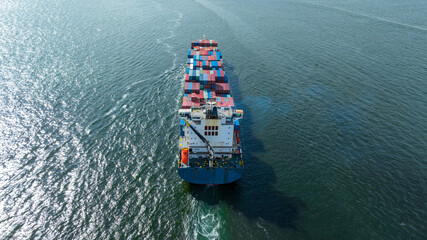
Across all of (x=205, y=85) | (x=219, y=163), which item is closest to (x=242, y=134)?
(x=205, y=85)

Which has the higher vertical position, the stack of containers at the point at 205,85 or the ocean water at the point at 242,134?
the stack of containers at the point at 205,85

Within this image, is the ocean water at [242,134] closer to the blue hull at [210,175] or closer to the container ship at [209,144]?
the blue hull at [210,175]

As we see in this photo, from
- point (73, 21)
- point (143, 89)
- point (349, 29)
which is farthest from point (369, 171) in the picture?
point (73, 21)

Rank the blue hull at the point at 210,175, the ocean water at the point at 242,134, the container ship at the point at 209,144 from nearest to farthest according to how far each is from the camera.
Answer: the ocean water at the point at 242,134, the blue hull at the point at 210,175, the container ship at the point at 209,144

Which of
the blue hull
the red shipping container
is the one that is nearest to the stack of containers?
the red shipping container

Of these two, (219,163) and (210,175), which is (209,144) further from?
(210,175)

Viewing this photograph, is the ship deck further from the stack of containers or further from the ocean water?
the stack of containers

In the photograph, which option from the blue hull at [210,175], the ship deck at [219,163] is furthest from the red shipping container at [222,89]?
the blue hull at [210,175]
